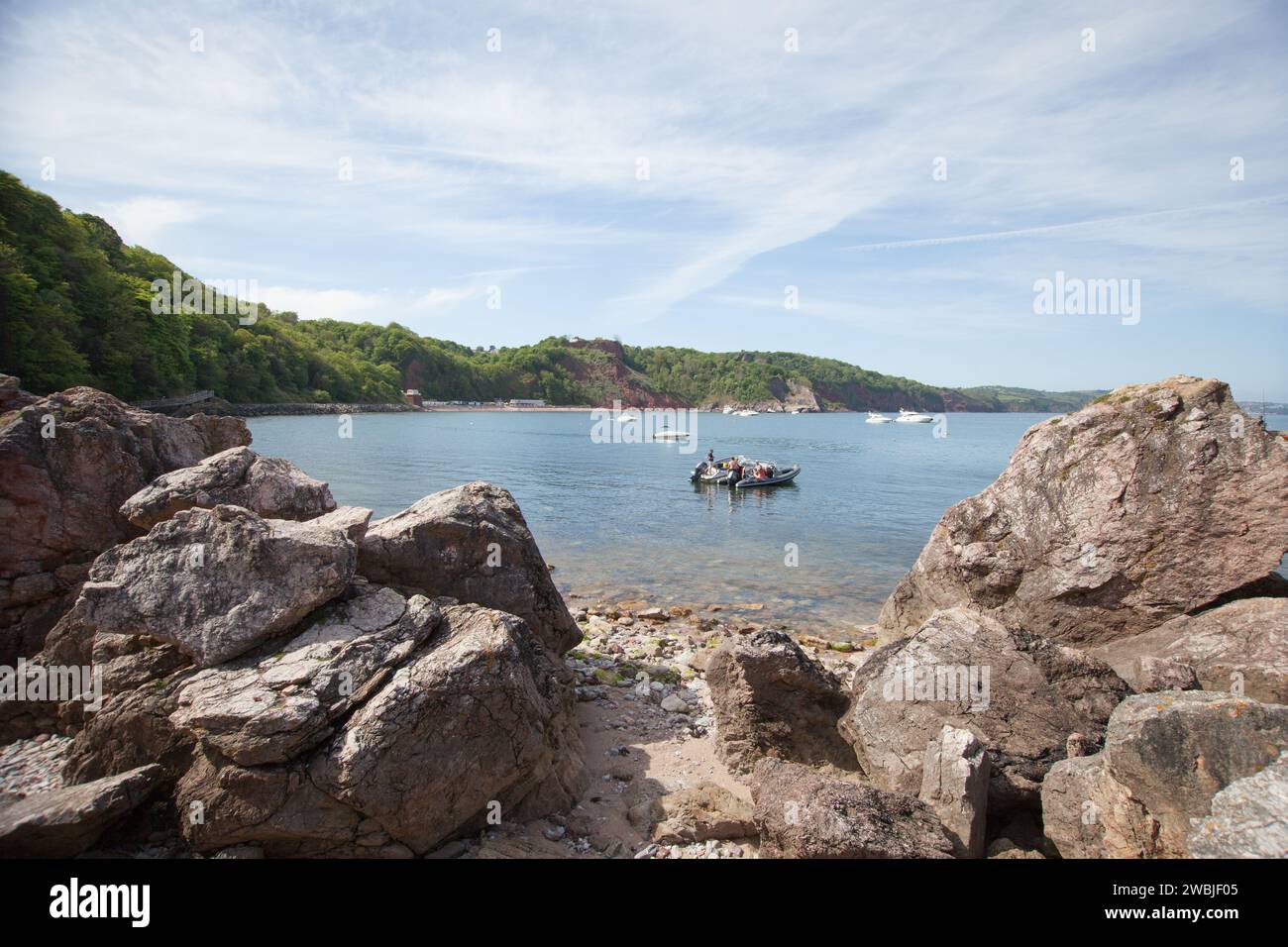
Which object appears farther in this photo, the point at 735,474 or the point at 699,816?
the point at 735,474

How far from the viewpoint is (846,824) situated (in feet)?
17.3

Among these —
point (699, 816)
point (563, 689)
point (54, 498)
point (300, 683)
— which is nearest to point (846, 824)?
point (699, 816)

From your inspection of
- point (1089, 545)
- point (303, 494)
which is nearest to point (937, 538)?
point (1089, 545)

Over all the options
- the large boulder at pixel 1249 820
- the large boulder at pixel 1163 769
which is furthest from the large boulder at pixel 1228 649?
the large boulder at pixel 1249 820

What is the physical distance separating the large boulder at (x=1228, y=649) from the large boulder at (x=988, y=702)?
84 centimetres

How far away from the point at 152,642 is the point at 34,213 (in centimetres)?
7527

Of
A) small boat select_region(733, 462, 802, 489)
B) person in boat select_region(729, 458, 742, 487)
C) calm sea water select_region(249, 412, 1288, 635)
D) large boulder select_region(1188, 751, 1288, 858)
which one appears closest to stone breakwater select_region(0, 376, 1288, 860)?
large boulder select_region(1188, 751, 1288, 858)

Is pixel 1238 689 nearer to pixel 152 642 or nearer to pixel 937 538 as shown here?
pixel 937 538

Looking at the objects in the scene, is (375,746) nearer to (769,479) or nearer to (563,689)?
(563,689)

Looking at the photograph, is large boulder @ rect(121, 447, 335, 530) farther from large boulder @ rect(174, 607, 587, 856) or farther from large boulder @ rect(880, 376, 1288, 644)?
large boulder @ rect(880, 376, 1288, 644)

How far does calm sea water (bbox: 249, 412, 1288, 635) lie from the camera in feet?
64.4

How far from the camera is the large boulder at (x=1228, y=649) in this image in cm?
686

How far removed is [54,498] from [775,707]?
10259 mm

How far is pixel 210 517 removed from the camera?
267 inches
